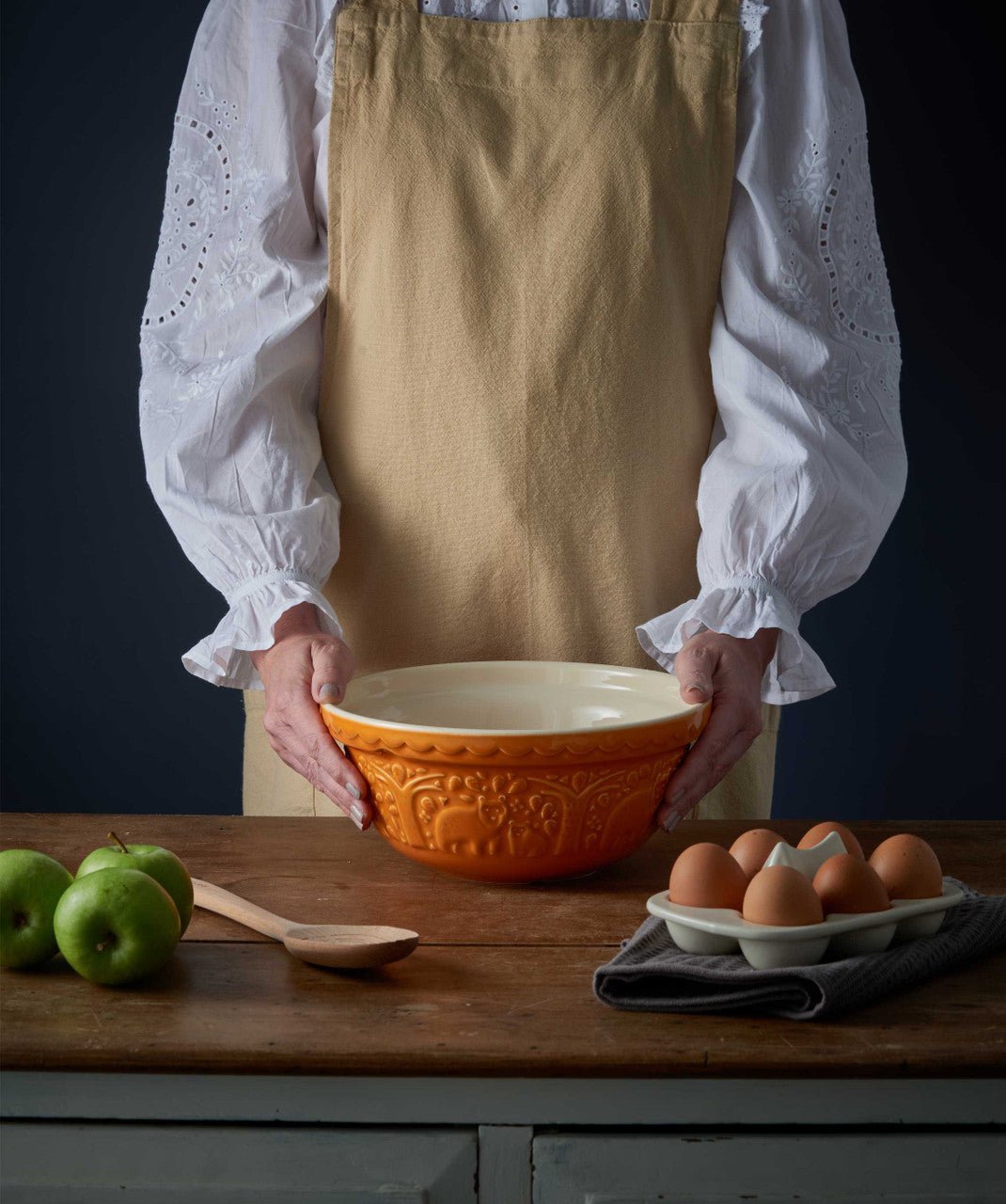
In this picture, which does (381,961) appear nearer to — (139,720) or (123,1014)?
(123,1014)

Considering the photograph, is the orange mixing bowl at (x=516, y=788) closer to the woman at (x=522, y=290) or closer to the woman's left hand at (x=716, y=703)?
the woman's left hand at (x=716, y=703)

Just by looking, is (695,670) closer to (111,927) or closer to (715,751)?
(715,751)

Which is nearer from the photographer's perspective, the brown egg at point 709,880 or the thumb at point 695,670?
the brown egg at point 709,880

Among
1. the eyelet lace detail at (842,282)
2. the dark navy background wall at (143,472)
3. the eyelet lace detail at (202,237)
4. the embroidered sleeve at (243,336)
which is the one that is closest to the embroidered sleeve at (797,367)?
the eyelet lace detail at (842,282)

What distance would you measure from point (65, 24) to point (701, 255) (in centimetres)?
125

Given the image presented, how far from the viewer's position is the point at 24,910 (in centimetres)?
73

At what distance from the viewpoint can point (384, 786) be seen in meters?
0.88

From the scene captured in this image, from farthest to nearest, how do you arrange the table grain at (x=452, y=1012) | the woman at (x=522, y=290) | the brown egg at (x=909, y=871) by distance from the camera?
the woman at (x=522, y=290), the brown egg at (x=909, y=871), the table grain at (x=452, y=1012)

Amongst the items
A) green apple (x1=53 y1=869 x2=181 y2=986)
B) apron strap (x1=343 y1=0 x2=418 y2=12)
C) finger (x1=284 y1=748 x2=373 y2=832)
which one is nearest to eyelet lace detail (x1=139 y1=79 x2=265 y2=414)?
apron strap (x1=343 y1=0 x2=418 y2=12)

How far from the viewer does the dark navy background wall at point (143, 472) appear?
1.96 metres

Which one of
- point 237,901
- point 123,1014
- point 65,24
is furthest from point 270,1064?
point 65,24

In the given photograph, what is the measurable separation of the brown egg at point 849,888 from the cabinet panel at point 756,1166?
121 millimetres

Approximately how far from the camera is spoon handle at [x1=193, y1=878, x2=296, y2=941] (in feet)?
2.56

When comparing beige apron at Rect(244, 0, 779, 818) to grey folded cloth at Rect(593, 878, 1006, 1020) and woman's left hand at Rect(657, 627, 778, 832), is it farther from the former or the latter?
grey folded cloth at Rect(593, 878, 1006, 1020)
